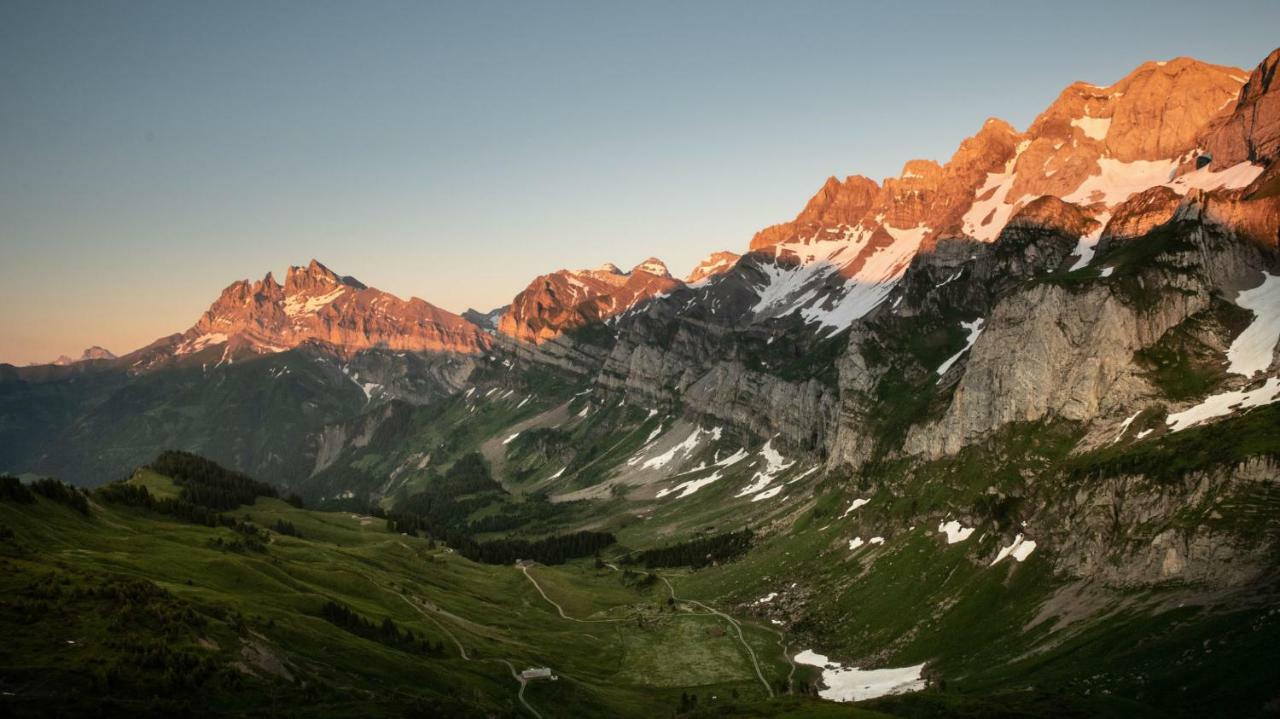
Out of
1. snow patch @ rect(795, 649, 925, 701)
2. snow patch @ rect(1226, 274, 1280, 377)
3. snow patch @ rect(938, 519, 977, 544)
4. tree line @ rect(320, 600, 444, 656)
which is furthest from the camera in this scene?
snow patch @ rect(938, 519, 977, 544)

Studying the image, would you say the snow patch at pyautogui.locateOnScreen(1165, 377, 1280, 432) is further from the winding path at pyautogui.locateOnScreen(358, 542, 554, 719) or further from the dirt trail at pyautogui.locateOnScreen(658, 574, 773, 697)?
the winding path at pyautogui.locateOnScreen(358, 542, 554, 719)

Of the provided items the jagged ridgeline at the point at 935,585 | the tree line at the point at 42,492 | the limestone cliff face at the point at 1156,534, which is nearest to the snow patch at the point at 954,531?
the jagged ridgeline at the point at 935,585

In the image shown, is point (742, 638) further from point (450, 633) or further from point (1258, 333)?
point (1258, 333)

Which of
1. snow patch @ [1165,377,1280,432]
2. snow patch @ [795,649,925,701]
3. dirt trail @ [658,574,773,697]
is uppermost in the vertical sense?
snow patch @ [1165,377,1280,432]

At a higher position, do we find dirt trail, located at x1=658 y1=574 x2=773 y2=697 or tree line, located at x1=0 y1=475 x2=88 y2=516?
tree line, located at x1=0 y1=475 x2=88 y2=516

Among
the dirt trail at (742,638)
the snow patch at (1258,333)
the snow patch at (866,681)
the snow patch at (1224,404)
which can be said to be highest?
the snow patch at (1258,333)

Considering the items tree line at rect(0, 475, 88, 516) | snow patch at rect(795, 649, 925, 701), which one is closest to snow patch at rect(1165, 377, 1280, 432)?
snow patch at rect(795, 649, 925, 701)

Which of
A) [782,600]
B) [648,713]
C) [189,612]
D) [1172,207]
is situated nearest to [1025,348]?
[1172,207]

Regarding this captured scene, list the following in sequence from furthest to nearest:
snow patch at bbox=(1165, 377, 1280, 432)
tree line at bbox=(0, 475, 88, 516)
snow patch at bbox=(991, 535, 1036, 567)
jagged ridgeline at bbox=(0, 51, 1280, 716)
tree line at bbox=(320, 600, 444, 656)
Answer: tree line at bbox=(0, 475, 88, 516)
snow patch at bbox=(991, 535, 1036, 567)
tree line at bbox=(320, 600, 444, 656)
snow patch at bbox=(1165, 377, 1280, 432)
jagged ridgeline at bbox=(0, 51, 1280, 716)

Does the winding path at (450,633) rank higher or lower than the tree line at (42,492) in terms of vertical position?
lower

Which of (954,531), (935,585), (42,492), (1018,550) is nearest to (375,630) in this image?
(42,492)

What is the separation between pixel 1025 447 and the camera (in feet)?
505

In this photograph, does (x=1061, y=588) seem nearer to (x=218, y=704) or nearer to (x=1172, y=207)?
(x=218, y=704)

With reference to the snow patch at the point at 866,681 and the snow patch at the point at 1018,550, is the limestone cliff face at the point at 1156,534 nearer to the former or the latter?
the snow patch at the point at 1018,550
